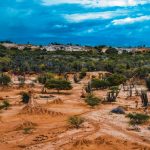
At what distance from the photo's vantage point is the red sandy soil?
111 feet

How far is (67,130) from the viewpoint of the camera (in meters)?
38.8

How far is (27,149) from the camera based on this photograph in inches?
1294

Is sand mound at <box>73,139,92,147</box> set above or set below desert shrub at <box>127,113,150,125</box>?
below

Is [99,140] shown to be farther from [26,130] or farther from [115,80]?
[115,80]

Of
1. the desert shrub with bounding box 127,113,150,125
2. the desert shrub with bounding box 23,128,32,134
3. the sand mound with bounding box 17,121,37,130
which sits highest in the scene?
the desert shrub with bounding box 127,113,150,125

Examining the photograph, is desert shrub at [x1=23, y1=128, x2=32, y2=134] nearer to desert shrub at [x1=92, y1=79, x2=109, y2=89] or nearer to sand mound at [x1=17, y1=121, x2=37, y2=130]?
sand mound at [x1=17, y1=121, x2=37, y2=130]

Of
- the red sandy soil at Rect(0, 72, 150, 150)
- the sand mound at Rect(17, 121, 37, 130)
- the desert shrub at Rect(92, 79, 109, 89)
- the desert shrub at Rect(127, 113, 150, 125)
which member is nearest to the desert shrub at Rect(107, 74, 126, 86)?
the desert shrub at Rect(92, 79, 109, 89)

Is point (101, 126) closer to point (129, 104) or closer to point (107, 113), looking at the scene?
point (107, 113)

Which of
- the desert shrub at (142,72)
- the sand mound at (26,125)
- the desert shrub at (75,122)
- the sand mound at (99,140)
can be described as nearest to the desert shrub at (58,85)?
the desert shrub at (142,72)

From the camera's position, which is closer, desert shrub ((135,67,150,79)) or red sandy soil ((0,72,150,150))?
red sandy soil ((0,72,150,150))

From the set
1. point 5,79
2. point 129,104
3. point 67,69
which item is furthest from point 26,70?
point 129,104

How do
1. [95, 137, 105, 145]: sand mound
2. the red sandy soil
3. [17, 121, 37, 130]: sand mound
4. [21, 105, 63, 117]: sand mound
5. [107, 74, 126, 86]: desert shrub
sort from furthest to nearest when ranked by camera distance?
1. [107, 74, 126, 86]: desert shrub
2. [21, 105, 63, 117]: sand mound
3. [17, 121, 37, 130]: sand mound
4. [95, 137, 105, 145]: sand mound
5. the red sandy soil

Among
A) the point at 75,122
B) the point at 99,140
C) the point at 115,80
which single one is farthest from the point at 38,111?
the point at 115,80

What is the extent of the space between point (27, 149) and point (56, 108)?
20.3 meters
